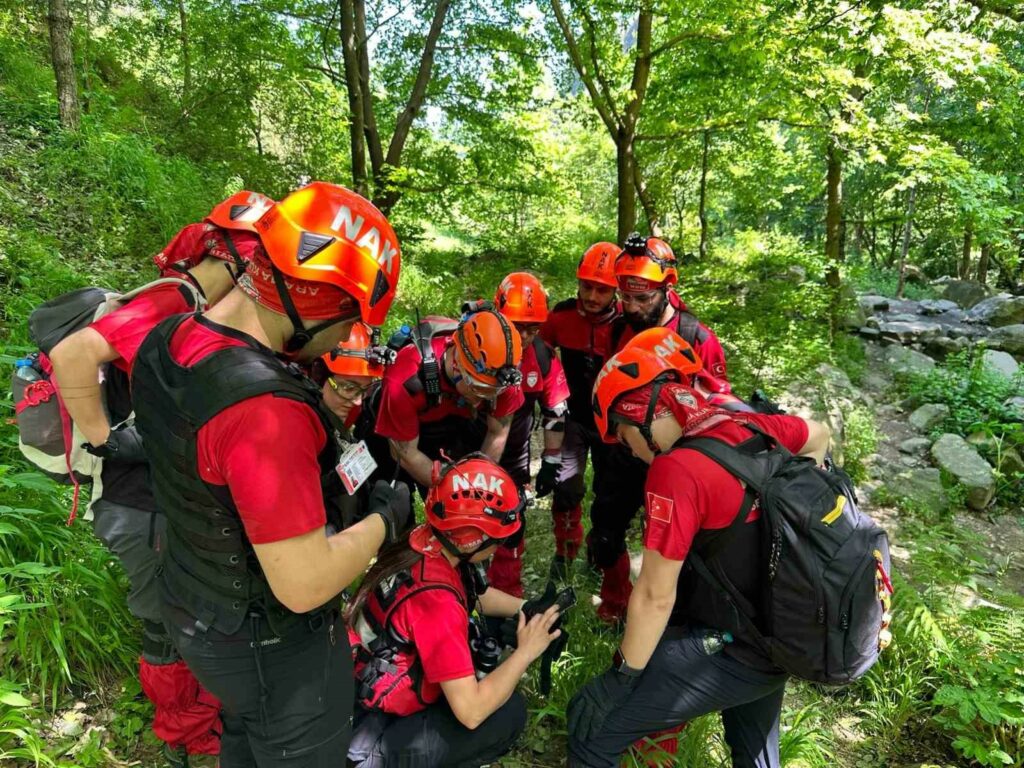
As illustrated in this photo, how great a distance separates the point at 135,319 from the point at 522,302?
7.75 ft

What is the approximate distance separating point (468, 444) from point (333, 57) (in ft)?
29.0

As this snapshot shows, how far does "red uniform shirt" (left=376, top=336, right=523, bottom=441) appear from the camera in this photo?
3.32 m

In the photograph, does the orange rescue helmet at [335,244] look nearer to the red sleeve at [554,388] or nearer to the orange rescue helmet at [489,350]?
the orange rescue helmet at [489,350]

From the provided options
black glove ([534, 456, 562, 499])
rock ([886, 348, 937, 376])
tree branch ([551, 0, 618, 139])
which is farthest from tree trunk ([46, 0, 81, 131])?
rock ([886, 348, 937, 376])

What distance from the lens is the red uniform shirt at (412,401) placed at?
3320mm

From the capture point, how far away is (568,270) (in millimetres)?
12500

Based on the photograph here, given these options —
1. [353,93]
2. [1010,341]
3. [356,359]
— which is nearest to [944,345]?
[1010,341]

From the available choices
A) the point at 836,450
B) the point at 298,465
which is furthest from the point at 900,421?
the point at 298,465

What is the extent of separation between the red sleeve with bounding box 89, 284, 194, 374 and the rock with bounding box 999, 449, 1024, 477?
31.5 feet

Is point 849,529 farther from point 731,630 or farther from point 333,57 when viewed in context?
Answer: point 333,57

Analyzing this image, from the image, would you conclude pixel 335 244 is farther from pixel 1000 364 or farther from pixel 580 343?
pixel 1000 364

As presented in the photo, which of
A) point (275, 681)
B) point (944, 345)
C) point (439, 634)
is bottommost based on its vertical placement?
point (944, 345)

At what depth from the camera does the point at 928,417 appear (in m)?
9.30

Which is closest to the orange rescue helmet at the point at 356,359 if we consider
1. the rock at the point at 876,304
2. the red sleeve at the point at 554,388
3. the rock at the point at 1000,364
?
the red sleeve at the point at 554,388
